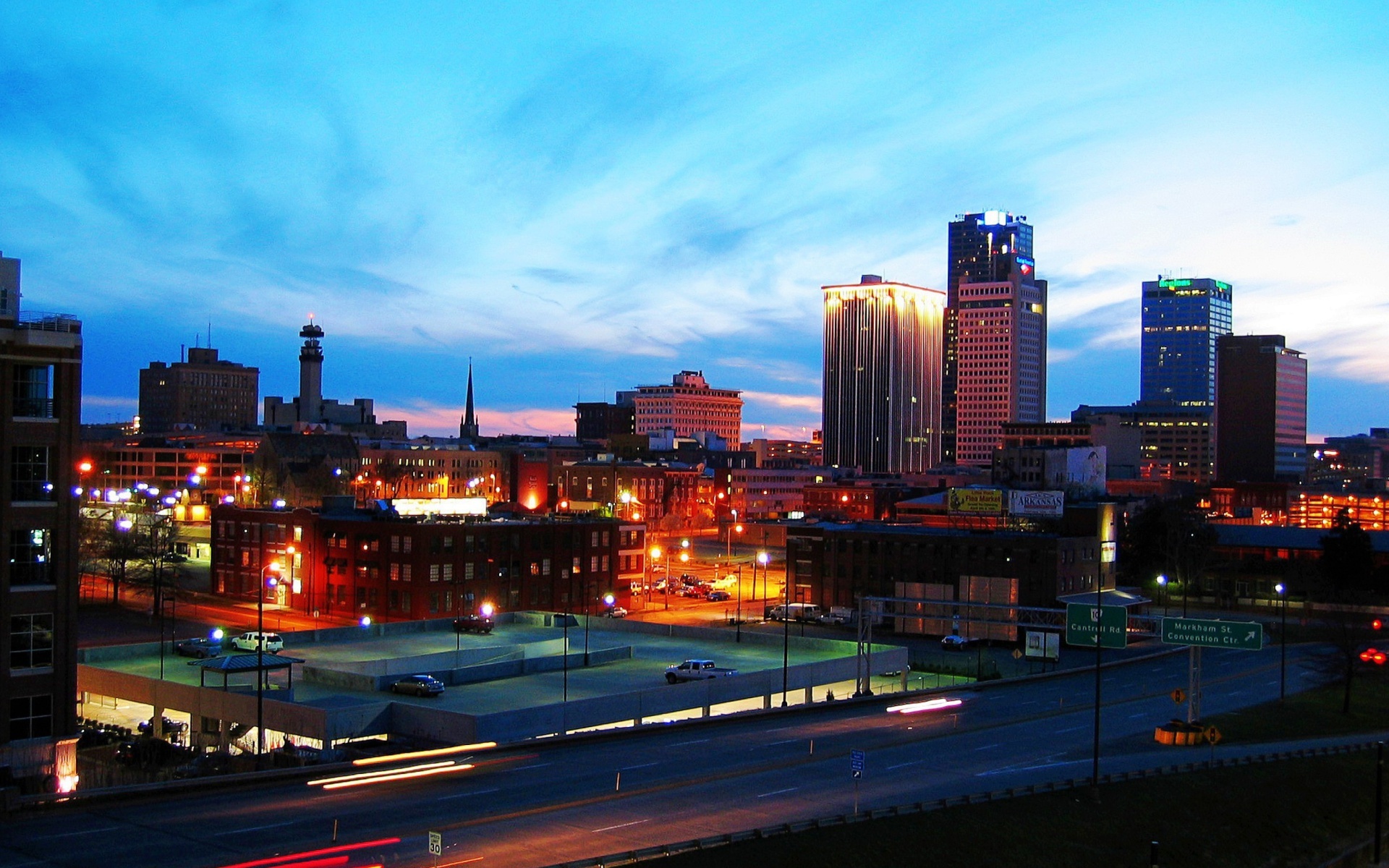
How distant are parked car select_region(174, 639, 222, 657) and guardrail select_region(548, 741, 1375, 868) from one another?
3995cm

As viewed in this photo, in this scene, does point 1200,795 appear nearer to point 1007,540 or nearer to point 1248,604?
point 1007,540

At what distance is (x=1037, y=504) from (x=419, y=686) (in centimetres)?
6233

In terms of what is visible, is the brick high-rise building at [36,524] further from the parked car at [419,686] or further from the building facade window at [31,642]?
the parked car at [419,686]

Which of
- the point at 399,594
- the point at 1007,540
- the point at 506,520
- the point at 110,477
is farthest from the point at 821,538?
the point at 110,477

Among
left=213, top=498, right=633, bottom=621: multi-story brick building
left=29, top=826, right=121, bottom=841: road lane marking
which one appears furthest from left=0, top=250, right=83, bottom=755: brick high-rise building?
left=213, top=498, right=633, bottom=621: multi-story brick building

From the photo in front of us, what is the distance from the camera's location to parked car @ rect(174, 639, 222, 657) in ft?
212

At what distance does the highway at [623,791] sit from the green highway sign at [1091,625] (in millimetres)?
4026

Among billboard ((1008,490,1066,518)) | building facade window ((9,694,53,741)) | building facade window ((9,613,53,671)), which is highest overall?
billboard ((1008,490,1066,518))

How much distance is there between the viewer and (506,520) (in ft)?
326

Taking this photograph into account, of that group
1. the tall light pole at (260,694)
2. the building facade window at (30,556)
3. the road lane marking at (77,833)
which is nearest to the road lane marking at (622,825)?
the road lane marking at (77,833)

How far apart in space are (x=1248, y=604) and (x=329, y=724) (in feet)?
328

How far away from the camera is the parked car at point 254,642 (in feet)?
216

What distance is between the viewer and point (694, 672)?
61.2 m

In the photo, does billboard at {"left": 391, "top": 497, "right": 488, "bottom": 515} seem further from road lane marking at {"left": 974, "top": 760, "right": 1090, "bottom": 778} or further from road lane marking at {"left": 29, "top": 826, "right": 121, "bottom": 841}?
road lane marking at {"left": 29, "top": 826, "right": 121, "bottom": 841}
